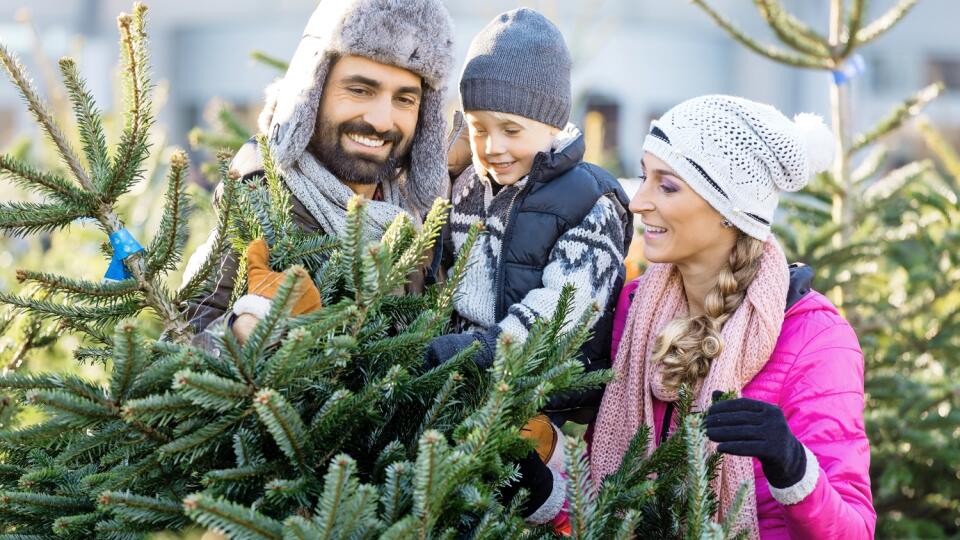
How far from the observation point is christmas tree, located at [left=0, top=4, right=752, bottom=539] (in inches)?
63.6

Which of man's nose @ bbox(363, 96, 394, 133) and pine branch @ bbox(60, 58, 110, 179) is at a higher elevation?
pine branch @ bbox(60, 58, 110, 179)

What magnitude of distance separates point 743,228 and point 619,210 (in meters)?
0.40

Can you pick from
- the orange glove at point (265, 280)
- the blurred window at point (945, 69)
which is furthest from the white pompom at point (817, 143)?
the blurred window at point (945, 69)

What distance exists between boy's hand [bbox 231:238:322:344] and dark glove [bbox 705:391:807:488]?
33.1 inches

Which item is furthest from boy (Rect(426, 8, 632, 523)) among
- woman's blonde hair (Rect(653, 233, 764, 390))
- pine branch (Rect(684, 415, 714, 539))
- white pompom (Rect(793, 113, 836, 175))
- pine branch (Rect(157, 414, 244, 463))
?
pine branch (Rect(157, 414, 244, 463))

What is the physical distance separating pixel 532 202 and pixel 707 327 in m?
0.59

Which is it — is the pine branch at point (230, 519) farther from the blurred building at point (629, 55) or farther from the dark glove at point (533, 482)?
the blurred building at point (629, 55)

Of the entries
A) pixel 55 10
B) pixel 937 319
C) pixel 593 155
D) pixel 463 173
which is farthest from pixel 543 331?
pixel 55 10

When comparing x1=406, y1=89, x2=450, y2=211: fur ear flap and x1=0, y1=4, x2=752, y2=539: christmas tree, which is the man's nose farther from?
x1=0, y1=4, x2=752, y2=539: christmas tree

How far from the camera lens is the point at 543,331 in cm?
198

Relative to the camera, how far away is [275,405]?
5.22 ft

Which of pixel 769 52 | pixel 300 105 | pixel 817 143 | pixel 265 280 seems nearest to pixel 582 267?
pixel 817 143

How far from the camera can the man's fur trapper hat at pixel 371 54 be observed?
279 cm

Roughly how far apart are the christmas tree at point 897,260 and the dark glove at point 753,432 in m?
2.35
